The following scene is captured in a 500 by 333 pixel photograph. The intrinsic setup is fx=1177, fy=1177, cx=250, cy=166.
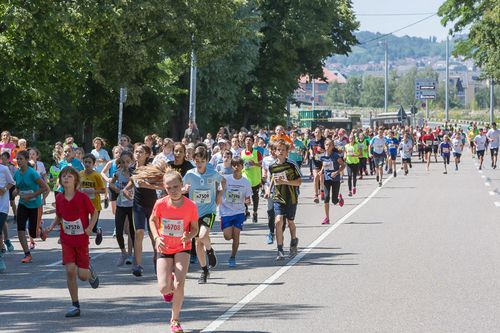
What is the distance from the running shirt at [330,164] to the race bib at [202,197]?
27.4 ft

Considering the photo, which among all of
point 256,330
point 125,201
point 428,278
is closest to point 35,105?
point 125,201

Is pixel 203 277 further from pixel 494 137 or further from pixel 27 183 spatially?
pixel 494 137

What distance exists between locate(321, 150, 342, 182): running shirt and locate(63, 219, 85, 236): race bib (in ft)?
35.6

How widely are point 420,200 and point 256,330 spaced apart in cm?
1855

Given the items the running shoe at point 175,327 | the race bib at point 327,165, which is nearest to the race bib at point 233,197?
the running shoe at point 175,327

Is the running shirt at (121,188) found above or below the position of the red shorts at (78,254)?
above

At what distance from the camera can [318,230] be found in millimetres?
20250

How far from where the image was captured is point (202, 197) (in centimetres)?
1377

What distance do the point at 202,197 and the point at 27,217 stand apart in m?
3.75

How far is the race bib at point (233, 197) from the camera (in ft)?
50.1

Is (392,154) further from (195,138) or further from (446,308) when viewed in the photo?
(446,308)

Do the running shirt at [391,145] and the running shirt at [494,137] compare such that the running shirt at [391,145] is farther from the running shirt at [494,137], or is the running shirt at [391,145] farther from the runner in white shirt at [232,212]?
the runner in white shirt at [232,212]

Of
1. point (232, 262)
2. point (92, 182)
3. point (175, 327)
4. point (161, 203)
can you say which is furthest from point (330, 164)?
point (175, 327)

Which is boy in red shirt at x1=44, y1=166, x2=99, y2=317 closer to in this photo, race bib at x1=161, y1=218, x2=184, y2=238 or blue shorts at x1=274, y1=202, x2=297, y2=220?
race bib at x1=161, y1=218, x2=184, y2=238
